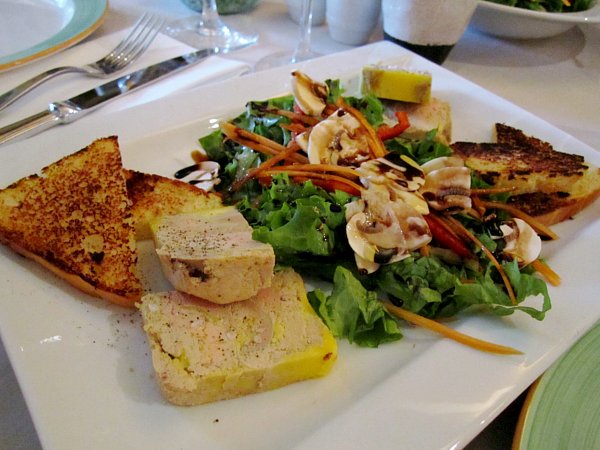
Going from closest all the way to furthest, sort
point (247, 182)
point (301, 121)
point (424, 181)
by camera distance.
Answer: point (424, 181) < point (247, 182) < point (301, 121)

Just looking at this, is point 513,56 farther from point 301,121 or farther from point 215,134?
point 215,134

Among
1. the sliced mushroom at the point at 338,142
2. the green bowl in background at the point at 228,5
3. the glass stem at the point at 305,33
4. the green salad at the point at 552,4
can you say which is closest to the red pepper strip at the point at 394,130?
the sliced mushroom at the point at 338,142

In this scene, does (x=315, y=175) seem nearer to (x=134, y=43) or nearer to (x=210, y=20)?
(x=134, y=43)

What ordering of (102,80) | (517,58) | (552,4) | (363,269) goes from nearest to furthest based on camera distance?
1. (363,269)
2. (102,80)
3. (552,4)
4. (517,58)

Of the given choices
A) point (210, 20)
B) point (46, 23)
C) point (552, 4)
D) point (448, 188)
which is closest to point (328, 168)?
point (448, 188)

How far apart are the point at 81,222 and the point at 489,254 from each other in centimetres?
128

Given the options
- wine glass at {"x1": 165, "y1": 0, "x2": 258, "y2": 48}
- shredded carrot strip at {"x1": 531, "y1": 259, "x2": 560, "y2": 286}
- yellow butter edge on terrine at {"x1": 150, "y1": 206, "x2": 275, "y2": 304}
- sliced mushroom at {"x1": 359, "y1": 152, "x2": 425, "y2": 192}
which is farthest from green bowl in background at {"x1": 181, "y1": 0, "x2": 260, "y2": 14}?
shredded carrot strip at {"x1": 531, "y1": 259, "x2": 560, "y2": 286}

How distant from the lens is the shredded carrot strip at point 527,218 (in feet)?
5.94

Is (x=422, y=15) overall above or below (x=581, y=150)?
above

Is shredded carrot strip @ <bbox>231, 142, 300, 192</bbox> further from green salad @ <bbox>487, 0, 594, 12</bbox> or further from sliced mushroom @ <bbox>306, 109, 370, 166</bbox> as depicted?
green salad @ <bbox>487, 0, 594, 12</bbox>

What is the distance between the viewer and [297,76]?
82.7 inches

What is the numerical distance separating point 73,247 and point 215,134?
30.8 inches

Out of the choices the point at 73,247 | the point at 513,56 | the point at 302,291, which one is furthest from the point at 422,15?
the point at 73,247

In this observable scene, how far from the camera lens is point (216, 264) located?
52.9 inches
